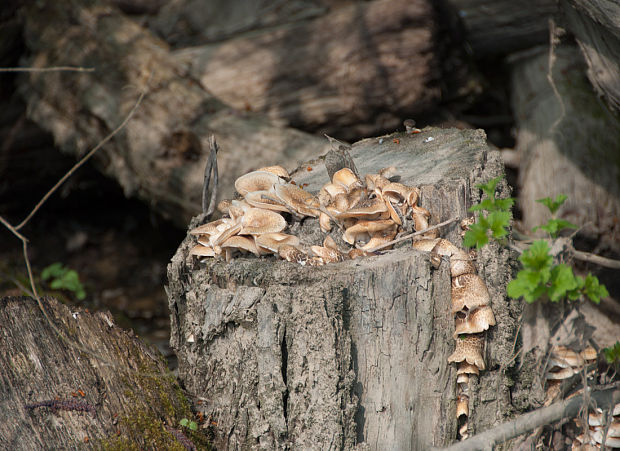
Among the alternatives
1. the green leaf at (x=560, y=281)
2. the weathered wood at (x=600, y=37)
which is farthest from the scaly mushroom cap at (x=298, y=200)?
the weathered wood at (x=600, y=37)

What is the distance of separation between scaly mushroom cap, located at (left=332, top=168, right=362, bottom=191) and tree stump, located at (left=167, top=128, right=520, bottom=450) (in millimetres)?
253

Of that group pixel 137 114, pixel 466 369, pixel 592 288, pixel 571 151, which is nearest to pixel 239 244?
pixel 466 369

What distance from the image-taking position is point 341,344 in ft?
7.53

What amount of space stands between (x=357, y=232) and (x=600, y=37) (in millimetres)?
2008

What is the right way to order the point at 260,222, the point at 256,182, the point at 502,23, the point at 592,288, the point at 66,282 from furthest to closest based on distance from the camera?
the point at 502,23
the point at 66,282
the point at 256,182
the point at 260,222
the point at 592,288

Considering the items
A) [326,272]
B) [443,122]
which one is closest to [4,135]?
[443,122]

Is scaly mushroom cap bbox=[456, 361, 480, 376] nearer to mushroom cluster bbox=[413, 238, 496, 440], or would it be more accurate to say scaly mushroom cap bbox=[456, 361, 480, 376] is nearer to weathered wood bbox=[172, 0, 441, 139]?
mushroom cluster bbox=[413, 238, 496, 440]

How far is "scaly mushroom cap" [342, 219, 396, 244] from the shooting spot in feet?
8.08

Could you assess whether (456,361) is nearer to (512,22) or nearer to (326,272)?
(326,272)

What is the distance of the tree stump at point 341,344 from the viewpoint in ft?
7.57

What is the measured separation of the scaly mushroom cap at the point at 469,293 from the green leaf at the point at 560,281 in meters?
0.28

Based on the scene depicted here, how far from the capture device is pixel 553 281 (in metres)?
2.32

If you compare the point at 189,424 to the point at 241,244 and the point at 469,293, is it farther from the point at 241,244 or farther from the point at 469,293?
the point at 469,293

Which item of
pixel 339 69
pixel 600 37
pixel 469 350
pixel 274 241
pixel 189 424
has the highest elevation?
pixel 600 37
